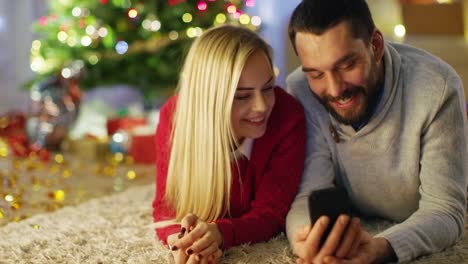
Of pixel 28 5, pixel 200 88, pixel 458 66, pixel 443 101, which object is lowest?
pixel 458 66

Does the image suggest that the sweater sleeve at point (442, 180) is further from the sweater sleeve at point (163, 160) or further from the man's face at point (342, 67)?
the sweater sleeve at point (163, 160)

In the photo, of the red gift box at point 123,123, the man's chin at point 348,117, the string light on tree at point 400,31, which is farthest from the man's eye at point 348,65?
the string light on tree at point 400,31

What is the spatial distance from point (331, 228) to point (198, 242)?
27 centimetres

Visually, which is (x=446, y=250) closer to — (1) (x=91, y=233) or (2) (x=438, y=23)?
(1) (x=91, y=233)

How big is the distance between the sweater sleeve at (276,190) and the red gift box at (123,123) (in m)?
1.72

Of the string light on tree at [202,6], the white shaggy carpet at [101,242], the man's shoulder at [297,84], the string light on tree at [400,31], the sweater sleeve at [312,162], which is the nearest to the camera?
the white shaggy carpet at [101,242]

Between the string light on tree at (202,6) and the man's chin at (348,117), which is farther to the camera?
the string light on tree at (202,6)

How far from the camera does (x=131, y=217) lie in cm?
176

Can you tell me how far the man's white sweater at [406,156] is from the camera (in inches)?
51.1

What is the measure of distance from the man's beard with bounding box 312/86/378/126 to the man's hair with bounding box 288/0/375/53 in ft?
0.34

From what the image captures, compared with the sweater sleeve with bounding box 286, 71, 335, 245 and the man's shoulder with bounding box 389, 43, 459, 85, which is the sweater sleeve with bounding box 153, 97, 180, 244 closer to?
the sweater sleeve with bounding box 286, 71, 335, 245

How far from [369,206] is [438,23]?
8.48 feet

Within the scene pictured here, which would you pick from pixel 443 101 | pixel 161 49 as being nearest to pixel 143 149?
pixel 161 49

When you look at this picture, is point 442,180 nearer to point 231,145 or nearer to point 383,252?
point 383,252
